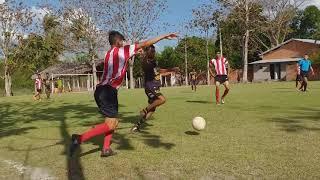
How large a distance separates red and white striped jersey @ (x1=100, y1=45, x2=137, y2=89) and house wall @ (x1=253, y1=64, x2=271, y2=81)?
205ft

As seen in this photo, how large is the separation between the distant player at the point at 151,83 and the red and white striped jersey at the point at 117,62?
10.2 feet

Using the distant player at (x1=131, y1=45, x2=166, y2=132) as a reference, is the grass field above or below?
below

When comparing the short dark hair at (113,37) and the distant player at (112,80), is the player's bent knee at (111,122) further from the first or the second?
the short dark hair at (113,37)

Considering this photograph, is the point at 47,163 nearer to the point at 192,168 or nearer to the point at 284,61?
the point at 192,168

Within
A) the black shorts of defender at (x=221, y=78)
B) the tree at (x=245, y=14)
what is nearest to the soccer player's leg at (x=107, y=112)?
the black shorts of defender at (x=221, y=78)

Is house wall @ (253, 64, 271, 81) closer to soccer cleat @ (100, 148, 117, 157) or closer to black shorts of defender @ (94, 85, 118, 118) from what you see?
black shorts of defender @ (94, 85, 118, 118)

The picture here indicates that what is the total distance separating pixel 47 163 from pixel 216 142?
2.82 m

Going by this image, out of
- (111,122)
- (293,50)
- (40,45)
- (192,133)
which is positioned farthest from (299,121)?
(40,45)

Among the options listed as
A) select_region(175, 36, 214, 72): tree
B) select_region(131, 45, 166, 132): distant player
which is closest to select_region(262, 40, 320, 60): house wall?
select_region(175, 36, 214, 72): tree

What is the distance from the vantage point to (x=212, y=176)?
20.2 ft

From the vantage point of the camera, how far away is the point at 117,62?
7996 mm

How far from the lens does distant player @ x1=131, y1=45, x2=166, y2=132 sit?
11187 millimetres

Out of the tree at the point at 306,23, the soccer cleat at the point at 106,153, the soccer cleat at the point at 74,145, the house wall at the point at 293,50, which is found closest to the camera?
the soccer cleat at the point at 74,145

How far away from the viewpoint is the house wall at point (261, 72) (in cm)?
6931
